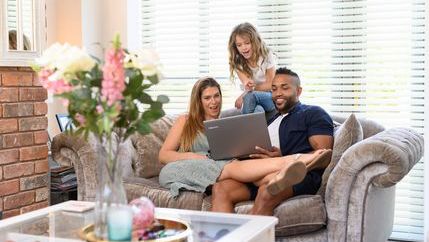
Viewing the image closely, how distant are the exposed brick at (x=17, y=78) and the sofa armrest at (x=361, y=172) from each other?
1.77 m

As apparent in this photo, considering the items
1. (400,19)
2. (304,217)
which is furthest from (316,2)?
(304,217)

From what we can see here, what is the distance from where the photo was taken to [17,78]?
10.8ft

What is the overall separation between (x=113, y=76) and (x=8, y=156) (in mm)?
1783

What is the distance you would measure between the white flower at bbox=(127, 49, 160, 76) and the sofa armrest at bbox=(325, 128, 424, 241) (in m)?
1.36

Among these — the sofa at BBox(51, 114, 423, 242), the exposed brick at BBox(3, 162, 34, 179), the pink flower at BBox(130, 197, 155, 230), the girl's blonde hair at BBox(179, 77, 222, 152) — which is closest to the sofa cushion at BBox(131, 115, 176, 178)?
the girl's blonde hair at BBox(179, 77, 222, 152)

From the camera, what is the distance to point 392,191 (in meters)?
3.38

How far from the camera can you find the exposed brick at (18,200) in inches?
128

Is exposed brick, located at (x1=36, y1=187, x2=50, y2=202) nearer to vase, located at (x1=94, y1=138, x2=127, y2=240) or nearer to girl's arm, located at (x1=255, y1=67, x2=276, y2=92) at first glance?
girl's arm, located at (x1=255, y1=67, x2=276, y2=92)

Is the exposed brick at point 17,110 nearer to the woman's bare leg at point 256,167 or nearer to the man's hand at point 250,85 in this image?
the woman's bare leg at point 256,167

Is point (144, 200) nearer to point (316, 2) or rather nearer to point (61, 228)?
point (61, 228)

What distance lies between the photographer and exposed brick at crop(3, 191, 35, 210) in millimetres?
3240

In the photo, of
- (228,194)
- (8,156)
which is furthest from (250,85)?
(8,156)

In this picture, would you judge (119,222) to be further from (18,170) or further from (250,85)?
(250,85)

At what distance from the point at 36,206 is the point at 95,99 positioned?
191 centimetres
